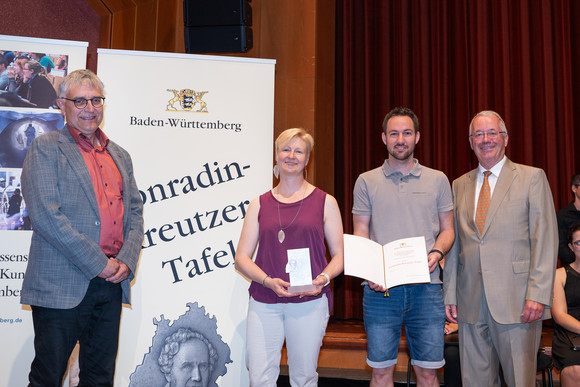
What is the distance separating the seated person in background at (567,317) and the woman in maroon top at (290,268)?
5.50 ft

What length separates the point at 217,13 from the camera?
4.67m

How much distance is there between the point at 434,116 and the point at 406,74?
1.84ft

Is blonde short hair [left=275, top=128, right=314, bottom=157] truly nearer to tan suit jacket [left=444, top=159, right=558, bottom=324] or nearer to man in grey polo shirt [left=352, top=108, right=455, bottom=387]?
man in grey polo shirt [left=352, top=108, right=455, bottom=387]

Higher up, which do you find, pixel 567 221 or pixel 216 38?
pixel 216 38

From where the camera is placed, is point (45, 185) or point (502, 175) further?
point (502, 175)

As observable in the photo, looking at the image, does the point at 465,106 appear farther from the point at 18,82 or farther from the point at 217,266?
the point at 18,82

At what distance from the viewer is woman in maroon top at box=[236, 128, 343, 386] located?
2527 mm

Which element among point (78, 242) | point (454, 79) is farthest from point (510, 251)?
point (454, 79)

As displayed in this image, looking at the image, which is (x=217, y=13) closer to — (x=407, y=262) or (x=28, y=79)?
(x=28, y=79)

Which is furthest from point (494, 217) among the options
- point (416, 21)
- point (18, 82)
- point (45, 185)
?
point (416, 21)

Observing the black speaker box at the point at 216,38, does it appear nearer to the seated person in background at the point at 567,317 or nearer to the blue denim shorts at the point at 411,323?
the blue denim shorts at the point at 411,323

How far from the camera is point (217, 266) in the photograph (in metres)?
3.34

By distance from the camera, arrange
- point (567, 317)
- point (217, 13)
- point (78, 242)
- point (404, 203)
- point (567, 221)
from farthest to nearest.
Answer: point (217, 13), point (567, 221), point (567, 317), point (404, 203), point (78, 242)

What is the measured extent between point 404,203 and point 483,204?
1.41ft
